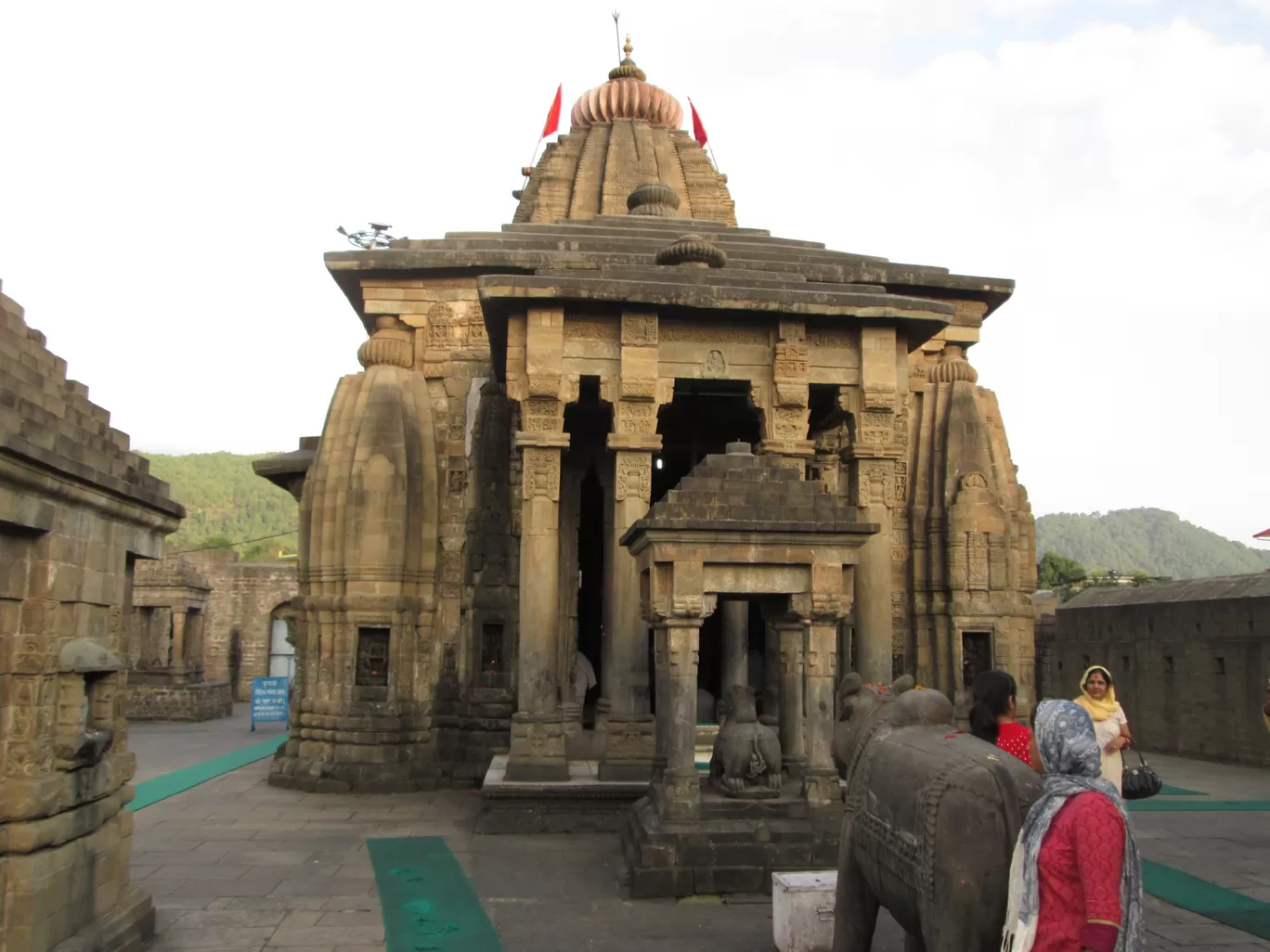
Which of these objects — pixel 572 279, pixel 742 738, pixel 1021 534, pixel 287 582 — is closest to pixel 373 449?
pixel 572 279

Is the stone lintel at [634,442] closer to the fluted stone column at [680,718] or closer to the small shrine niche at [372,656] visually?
the fluted stone column at [680,718]

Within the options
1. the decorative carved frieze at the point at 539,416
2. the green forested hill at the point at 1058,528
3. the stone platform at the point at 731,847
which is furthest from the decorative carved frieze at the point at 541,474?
the green forested hill at the point at 1058,528

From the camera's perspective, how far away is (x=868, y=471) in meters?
13.7

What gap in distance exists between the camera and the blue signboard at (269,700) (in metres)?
25.1

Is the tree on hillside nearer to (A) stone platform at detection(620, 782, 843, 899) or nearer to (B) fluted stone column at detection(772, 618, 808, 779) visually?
(B) fluted stone column at detection(772, 618, 808, 779)

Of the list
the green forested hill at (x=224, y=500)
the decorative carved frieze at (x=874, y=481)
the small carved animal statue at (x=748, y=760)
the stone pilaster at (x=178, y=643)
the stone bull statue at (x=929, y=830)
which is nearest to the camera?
the stone bull statue at (x=929, y=830)

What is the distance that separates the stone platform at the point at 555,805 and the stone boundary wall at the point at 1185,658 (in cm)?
1339

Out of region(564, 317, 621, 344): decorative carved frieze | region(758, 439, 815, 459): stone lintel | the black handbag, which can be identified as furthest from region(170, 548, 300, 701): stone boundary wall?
the black handbag

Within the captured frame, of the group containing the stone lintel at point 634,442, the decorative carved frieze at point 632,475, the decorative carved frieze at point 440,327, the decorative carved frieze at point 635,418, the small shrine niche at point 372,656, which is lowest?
the small shrine niche at point 372,656

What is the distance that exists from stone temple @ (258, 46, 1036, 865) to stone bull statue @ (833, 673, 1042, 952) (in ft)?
12.4

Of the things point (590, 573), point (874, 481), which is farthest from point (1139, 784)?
point (590, 573)

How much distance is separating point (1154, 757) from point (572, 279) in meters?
16.6

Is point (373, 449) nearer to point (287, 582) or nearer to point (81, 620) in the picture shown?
point (81, 620)

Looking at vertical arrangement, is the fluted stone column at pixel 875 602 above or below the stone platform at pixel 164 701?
above
